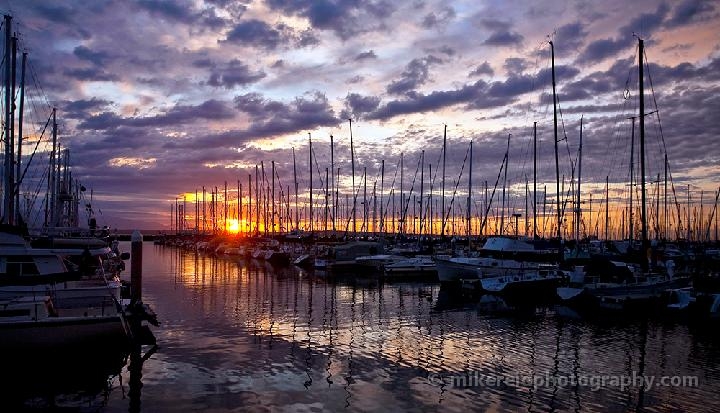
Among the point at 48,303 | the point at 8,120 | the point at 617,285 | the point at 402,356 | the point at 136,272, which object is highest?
the point at 8,120

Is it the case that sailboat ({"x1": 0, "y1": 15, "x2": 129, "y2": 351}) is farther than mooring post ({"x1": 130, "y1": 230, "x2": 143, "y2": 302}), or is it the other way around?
mooring post ({"x1": 130, "y1": 230, "x2": 143, "y2": 302})

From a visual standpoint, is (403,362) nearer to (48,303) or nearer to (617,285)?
(48,303)

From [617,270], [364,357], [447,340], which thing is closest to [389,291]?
[617,270]

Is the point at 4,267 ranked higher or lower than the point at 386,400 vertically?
higher

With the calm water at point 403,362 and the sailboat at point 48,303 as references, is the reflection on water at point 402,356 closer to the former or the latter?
the calm water at point 403,362

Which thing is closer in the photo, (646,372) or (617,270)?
(646,372)

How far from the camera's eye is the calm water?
1580 centimetres

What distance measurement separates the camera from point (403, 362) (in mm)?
19953

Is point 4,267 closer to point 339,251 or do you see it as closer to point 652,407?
point 652,407

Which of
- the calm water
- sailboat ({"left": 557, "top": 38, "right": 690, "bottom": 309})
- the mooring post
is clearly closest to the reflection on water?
the calm water

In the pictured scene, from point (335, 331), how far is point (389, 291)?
61.1ft

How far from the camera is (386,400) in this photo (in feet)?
51.7

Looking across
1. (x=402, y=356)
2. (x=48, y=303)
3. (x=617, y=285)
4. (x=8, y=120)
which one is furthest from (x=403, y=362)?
(x=8, y=120)

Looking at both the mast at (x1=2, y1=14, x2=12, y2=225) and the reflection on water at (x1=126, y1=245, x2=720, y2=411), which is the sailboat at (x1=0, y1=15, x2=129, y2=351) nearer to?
the mast at (x1=2, y1=14, x2=12, y2=225)
